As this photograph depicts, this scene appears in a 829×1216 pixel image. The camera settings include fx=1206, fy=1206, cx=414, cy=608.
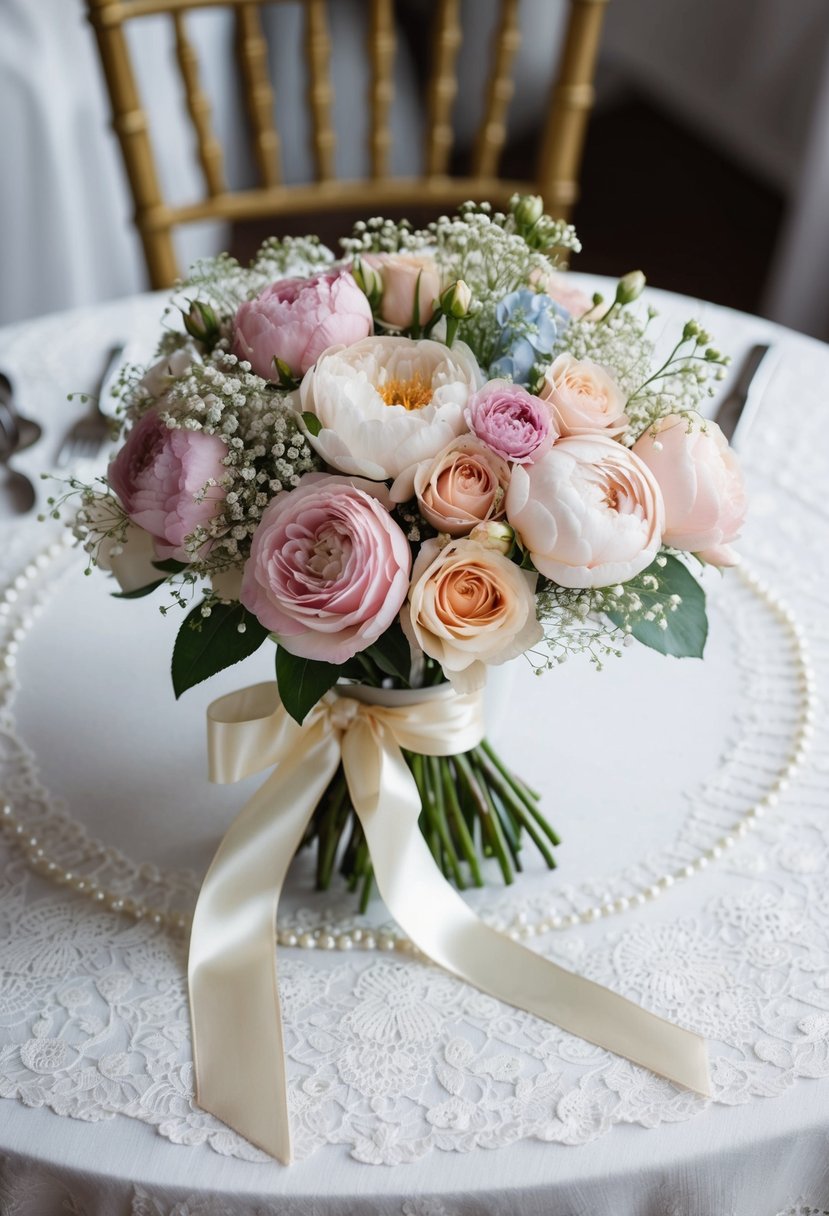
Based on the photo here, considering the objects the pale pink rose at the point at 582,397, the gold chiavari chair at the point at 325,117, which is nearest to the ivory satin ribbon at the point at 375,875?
the pale pink rose at the point at 582,397

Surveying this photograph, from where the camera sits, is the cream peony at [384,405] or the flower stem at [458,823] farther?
the flower stem at [458,823]

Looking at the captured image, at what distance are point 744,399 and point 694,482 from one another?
0.52 m

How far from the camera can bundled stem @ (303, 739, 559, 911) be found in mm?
867

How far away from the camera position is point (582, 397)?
27.5 inches

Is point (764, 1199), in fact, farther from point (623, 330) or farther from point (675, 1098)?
point (623, 330)

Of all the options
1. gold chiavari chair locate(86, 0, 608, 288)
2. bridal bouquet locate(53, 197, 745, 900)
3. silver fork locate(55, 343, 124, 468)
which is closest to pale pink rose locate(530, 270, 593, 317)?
bridal bouquet locate(53, 197, 745, 900)

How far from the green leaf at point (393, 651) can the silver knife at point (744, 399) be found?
1.72ft

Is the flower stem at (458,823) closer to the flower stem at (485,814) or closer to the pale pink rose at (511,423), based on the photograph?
the flower stem at (485,814)

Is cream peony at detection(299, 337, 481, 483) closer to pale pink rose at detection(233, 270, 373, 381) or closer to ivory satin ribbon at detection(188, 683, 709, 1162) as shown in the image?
pale pink rose at detection(233, 270, 373, 381)

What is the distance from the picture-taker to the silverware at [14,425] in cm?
119

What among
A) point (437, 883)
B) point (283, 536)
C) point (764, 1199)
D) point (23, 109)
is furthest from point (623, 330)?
point (23, 109)

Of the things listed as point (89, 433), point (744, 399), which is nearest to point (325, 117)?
point (89, 433)

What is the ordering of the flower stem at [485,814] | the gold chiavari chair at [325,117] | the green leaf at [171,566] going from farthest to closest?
the gold chiavari chair at [325,117] < the flower stem at [485,814] < the green leaf at [171,566]

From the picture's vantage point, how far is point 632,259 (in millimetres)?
3135
